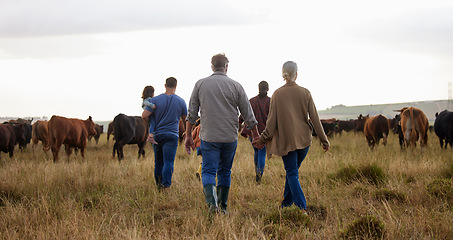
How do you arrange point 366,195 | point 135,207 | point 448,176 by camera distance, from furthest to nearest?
point 448,176 < point 366,195 < point 135,207

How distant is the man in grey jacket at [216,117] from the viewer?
507 centimetres

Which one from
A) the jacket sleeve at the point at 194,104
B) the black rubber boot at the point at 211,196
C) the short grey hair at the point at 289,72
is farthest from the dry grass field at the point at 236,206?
the short grey hair at the point at 289,72

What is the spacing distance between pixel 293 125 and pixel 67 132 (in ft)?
32.1

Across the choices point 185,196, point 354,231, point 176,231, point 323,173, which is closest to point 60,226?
point 176,231

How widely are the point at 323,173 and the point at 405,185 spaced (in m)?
1.65

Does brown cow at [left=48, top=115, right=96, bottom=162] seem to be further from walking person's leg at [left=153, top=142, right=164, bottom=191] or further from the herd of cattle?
walking person's leg at [left=153, top=142, right=164, bottom=191]

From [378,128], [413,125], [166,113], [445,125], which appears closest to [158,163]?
[166,113]

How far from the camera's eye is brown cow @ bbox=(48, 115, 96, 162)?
12719mm

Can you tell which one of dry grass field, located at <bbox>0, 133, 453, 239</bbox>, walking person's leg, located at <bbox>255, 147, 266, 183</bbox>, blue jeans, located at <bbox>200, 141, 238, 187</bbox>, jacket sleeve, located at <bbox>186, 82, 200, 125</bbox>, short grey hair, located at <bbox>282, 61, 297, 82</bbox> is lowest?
dry grass field, located at <bbox>0, 133, 453, 239</bbox>

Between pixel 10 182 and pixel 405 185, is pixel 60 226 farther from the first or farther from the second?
pixel 405 185

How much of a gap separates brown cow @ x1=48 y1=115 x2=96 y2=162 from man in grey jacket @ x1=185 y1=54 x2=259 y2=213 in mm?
8860

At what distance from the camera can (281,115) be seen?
538 cm

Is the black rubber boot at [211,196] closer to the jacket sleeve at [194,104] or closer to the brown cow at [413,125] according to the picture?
the jacket sleeve at [194,104]

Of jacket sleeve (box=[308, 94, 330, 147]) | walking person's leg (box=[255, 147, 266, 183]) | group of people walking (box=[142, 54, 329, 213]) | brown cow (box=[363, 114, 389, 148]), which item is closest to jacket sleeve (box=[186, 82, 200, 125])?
group of people walking (box=[142, 54, 329, 213])
